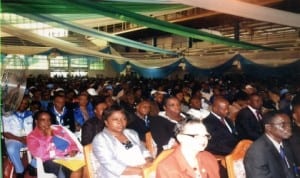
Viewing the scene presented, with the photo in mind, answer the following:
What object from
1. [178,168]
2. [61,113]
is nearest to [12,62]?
[178,168]

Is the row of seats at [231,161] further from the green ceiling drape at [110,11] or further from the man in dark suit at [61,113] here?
the man in dark suit at [61,113]

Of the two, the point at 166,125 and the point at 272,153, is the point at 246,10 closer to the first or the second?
the point at 272,153

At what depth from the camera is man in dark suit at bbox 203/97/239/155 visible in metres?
4.19

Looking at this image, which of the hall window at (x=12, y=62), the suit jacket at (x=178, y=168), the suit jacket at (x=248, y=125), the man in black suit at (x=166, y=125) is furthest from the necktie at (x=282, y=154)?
the hall window at (x=12, y=62)

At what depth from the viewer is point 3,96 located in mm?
2529

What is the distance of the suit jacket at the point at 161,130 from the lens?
422 cm

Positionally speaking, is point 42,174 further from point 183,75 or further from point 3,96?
point 183,75

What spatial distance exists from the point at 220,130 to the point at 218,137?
0.32 feet

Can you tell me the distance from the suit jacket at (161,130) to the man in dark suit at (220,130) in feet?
1.42

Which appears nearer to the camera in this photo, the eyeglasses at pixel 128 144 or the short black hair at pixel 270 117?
the short black hair at pixel 270 117

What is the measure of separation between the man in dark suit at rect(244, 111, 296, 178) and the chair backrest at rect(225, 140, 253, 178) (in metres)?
0.15

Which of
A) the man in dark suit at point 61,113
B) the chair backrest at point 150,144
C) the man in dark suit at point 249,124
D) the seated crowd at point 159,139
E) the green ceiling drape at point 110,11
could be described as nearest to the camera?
the seated crowd at point 159,139

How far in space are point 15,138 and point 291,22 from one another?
11.4 ft

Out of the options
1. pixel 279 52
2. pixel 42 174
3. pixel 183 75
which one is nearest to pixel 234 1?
pixel 42 174
